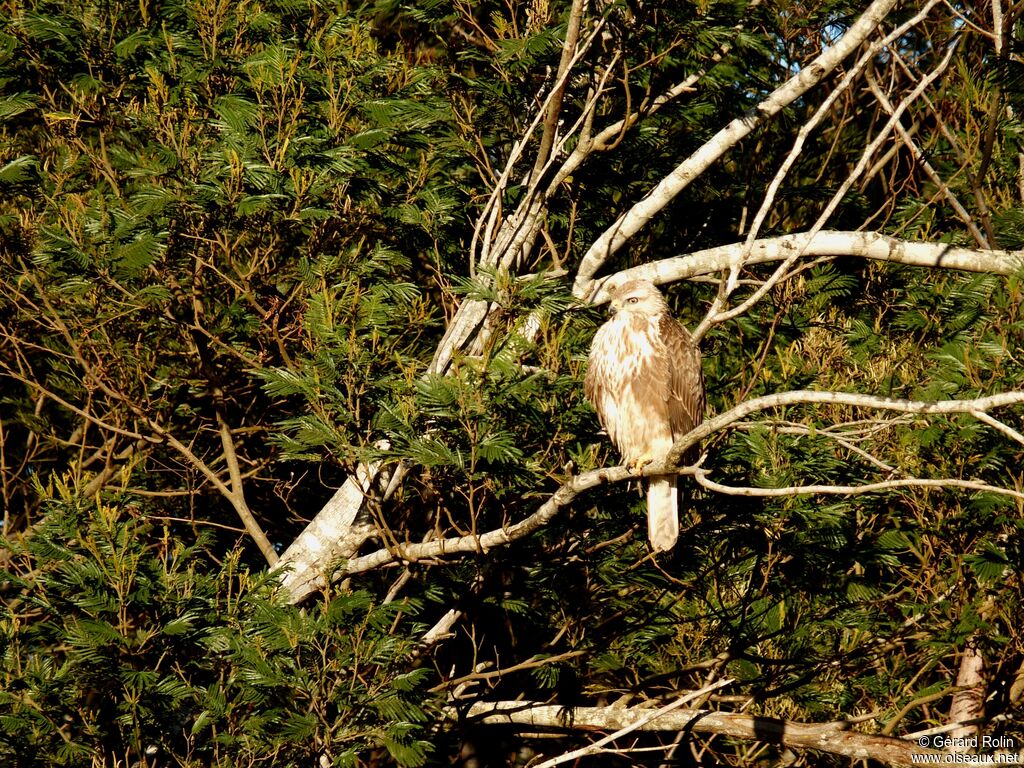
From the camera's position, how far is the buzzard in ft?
17.0

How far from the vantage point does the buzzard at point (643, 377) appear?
5184 mm

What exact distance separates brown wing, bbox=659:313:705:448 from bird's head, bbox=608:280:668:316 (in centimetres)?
11

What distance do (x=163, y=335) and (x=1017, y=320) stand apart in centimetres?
442

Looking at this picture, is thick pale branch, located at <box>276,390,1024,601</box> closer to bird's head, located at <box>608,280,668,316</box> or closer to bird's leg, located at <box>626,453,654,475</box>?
bird's leg, located at <box>626,453,654,475</box>

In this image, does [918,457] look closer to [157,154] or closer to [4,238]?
[157,154]

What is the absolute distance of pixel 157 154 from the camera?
527cm

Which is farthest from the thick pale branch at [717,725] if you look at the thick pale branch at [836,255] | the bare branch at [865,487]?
the thick pale branch at [836,255]

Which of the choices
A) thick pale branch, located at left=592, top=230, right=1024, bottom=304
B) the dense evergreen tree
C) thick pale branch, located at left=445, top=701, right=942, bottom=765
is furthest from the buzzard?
thick pale branch, located at left=445, top=701, right=942, bottom=765

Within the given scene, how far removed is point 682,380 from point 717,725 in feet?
5.42

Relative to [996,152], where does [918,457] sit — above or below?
below

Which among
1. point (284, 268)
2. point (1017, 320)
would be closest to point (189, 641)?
point (284, 268)

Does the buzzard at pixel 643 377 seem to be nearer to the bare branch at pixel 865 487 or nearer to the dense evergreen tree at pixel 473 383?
Result: the dense evergreen tree at pixel 473 383

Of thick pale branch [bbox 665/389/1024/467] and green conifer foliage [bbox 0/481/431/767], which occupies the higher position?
thick pale branch [bbox 665/389/1024/467]

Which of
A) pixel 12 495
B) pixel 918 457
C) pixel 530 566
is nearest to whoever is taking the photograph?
pixel 918 457
